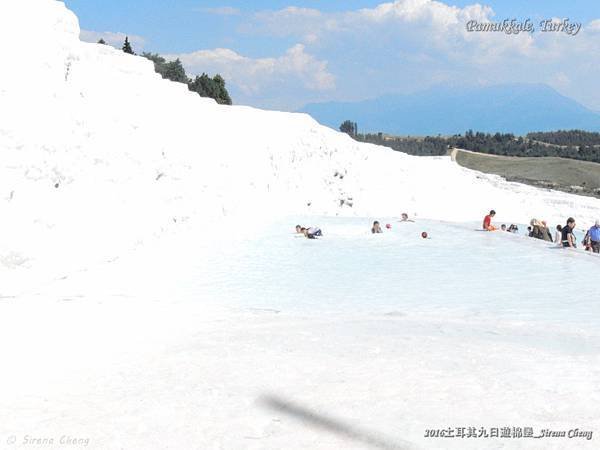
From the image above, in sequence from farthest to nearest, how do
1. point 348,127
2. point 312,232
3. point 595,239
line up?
point 348,127 < point 312,232 < point 595,239

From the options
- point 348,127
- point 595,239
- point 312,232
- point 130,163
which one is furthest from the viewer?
point 348,127

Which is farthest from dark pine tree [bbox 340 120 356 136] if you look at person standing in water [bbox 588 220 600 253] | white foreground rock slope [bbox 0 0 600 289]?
person standing in water [bbox 588 220 600 253]

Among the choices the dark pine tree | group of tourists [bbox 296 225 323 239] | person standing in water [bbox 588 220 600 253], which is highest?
the dark pine tree

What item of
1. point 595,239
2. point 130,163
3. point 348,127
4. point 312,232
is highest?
point 348,127

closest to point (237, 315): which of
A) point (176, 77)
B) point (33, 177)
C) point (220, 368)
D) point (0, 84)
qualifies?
point (220, 368)

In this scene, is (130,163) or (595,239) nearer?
(595,239)

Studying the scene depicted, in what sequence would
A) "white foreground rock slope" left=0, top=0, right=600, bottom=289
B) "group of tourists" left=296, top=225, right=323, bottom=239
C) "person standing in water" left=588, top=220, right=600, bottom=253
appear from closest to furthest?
"white foreground rock slope" left=0, top=0, right=600, bottom=289, "person standing in water" left=588, top=220, right=600, bottom=253, "group of tourists" left=296, top=225, right=323, bottom=239

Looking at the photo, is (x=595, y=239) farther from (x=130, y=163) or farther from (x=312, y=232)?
(x=130, y=163)

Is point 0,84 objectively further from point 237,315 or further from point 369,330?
point 369,330

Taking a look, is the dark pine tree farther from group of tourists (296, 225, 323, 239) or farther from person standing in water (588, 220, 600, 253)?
person standing in water (588, 220, 600, 253)

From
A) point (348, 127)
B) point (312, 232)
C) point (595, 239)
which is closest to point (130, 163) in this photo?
point (312, 232)

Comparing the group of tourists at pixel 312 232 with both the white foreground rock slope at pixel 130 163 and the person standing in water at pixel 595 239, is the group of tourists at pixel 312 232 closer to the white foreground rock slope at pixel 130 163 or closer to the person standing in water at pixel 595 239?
the white foreground rock slope at pixel 130 163

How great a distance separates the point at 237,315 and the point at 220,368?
3.58 meters

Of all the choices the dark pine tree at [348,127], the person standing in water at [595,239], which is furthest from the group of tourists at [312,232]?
the dark pine tree at [348,127]
